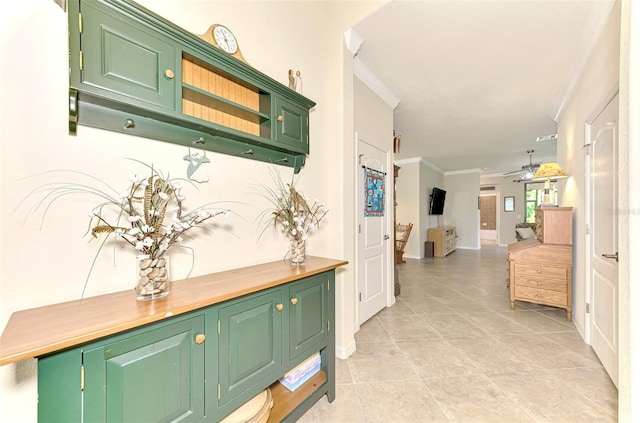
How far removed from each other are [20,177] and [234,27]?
4.38 ft

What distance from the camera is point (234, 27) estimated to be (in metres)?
1.56

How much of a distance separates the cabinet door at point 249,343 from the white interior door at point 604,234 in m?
2.26

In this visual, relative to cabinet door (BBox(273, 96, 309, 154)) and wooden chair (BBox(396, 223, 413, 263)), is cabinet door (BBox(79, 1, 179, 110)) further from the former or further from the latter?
wooden chair (BBox(396, 223, 413, 263))

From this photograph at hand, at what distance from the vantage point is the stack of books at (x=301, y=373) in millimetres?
1533

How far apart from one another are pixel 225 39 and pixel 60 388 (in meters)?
1.67

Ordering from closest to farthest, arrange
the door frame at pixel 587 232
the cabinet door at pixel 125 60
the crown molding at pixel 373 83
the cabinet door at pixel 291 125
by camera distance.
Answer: the cabinet door at pixel 125 60
the cabinet door at pixel 291 125
the door frame at pixel 587 232
the crown molding at pixel 373 83

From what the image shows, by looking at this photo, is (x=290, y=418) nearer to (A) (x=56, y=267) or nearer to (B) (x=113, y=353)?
(B) (x=113, y=353)

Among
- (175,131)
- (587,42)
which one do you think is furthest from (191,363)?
(587,42)

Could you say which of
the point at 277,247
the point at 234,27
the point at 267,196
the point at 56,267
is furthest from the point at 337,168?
the point at 56,267

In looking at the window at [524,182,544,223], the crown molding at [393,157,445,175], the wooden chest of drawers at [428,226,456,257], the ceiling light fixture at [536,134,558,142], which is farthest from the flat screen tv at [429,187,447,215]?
the window at [524,182,544,223]

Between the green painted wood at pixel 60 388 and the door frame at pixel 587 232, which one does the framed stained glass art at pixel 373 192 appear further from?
the green painted wood at pixel 60 388

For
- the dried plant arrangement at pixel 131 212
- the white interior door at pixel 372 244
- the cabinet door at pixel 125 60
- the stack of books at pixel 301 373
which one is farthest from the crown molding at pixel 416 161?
the dried plant arrangement at pixel 131 212

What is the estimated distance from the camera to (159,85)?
1.09 m

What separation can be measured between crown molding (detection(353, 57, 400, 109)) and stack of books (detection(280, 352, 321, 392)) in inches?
107
